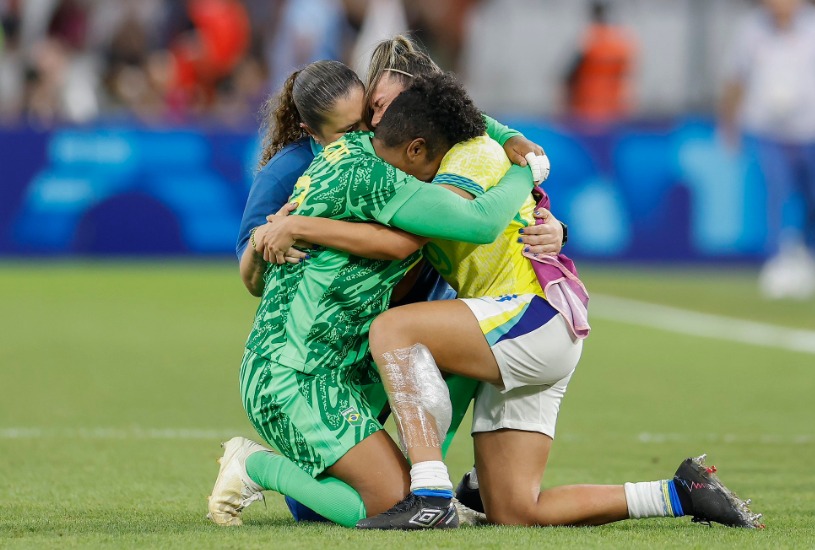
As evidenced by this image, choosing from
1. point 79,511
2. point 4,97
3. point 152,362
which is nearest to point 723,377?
point 152,362

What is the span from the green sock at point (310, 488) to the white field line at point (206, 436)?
212 centimetres

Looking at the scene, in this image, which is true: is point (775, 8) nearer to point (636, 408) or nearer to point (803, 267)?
point (803, 267)

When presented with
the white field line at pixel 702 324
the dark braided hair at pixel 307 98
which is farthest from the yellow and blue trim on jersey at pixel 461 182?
the white field line at pixel 702 324

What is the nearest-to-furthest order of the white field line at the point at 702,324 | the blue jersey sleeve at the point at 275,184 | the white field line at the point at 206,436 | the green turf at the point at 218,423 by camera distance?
the green turf at the point at 218,423 → the blue jersey sleeve at the point at 275,184 → the white field line at the point at 206,436 → the white field line at the point at 702,324

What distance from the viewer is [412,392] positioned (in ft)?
15.6

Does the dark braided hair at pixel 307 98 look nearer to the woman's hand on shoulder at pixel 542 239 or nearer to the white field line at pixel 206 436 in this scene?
the woman's hand on shoulder at pixel 542 239

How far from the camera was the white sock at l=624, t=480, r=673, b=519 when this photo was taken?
480cm

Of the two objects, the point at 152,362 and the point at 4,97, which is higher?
the point at 4,97

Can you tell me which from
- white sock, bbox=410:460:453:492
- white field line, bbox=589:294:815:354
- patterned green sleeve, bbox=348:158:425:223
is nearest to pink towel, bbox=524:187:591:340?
patterned green sleeve, bbox=348:158:425:223

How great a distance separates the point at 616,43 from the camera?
18438 millimetres

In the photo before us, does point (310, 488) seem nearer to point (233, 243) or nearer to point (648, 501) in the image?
point (648, 501)

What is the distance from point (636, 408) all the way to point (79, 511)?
3.81 m

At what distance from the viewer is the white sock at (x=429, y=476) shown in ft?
15.3

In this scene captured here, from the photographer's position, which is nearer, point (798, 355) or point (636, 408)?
point (636, 408)
